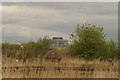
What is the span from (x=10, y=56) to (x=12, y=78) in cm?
76

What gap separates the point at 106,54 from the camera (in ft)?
103

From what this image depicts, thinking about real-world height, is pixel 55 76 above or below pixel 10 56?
below

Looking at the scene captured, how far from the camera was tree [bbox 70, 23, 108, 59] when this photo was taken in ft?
105

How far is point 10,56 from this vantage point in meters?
8.51

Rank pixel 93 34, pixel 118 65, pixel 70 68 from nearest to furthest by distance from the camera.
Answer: pixel 70 68, pixel 118 65, pixel 93 34

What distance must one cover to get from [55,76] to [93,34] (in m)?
25.3

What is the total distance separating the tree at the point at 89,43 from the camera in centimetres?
3194

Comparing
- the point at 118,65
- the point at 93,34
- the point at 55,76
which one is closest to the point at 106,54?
the point at 93,34

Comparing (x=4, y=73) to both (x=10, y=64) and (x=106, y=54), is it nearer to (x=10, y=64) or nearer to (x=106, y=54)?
(x=10, y=64)

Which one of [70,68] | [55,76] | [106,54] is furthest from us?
[106,54]

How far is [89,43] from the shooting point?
32719mm

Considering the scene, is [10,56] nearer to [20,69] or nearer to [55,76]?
[20,69]

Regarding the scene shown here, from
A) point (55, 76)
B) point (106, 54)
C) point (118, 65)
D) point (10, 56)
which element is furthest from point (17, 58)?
point (106, 54)

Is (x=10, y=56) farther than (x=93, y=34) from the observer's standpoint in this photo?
No
